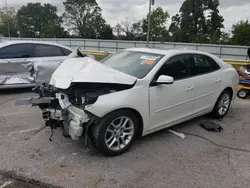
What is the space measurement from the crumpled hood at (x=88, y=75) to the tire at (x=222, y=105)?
2.40m

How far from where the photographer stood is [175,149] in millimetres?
3689

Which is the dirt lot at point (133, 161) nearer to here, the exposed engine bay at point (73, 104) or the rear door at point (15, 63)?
the exposed engine bay at point (73, 104)

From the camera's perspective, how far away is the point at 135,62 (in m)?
3.96

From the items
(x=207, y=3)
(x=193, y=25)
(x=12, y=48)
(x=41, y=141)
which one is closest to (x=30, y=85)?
(x=12, y=48)

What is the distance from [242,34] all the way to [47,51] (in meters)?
34.2

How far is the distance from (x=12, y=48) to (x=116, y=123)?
4.83 metres

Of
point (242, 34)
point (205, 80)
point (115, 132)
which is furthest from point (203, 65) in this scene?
point (242, 34)

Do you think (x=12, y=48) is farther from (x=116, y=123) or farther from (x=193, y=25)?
(x=193, y=25)

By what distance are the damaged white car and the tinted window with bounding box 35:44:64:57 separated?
10.9ft

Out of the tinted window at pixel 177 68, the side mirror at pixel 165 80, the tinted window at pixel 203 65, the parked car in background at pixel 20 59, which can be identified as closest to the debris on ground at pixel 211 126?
the tinted window at pixel 203 65

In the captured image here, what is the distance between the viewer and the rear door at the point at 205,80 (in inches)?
168

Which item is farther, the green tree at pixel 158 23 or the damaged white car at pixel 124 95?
the green tree at pixel 158 23

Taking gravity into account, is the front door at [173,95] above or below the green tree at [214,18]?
below

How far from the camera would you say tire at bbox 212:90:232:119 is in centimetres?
492
